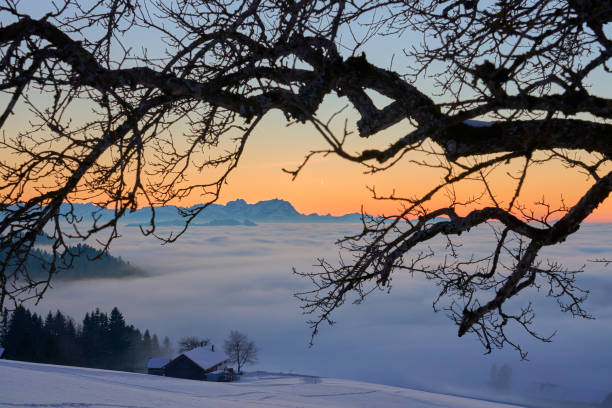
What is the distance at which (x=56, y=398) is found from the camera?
27.0ft

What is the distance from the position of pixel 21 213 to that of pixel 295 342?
190009 mm

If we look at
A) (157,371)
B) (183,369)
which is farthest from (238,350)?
(183,369)

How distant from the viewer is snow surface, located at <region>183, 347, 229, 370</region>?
42875 millimetres

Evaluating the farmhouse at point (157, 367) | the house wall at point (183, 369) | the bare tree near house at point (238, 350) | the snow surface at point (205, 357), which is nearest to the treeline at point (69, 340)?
the farmhouse at point (157, 367)

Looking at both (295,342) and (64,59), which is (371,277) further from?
(295,342)

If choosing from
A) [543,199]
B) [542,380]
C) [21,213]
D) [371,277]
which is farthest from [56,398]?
[542,380]

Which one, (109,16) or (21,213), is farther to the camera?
(109,16)

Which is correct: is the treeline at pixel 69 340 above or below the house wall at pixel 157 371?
above

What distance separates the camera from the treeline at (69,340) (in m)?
45.7

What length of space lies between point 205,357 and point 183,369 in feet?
8.64

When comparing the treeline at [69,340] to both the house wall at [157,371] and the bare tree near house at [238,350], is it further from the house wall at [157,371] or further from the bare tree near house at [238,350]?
the bare tree near house at [238,350]

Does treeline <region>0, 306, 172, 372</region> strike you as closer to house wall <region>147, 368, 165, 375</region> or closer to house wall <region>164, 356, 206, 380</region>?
house wall <region>147, 368, 165, 375</region>

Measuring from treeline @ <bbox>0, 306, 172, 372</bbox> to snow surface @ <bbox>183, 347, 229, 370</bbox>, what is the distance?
1516cm

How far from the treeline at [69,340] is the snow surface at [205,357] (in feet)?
49.7
